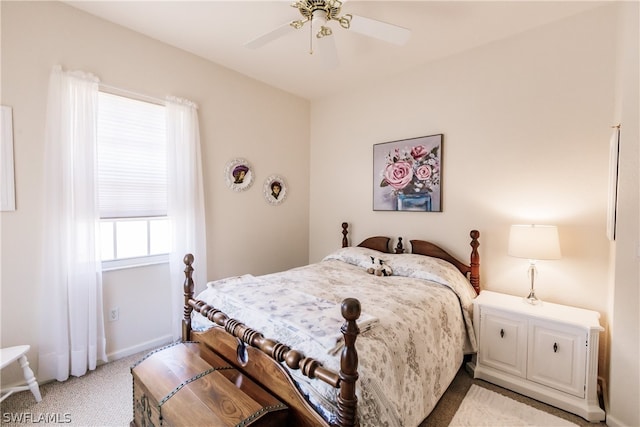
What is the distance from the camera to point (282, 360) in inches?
56.8

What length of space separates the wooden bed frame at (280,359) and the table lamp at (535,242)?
68.7 inches

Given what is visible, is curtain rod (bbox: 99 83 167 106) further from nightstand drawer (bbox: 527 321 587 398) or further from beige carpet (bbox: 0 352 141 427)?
nightstand drawer (bbox: 527 321 587 398)

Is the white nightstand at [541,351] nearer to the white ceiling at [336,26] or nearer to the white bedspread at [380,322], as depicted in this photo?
the white bedspread at [380,322]

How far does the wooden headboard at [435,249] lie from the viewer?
9.14ft

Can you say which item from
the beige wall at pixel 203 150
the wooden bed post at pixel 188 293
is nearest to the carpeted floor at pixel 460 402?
the wooden bed post at pixel 188 293

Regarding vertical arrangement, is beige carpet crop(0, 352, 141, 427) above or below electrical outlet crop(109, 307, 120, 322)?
below

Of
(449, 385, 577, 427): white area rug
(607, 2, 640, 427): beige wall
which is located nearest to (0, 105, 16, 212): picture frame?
(449, 385, 577, 427): white area rug

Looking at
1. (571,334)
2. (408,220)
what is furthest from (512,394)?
(408,220)

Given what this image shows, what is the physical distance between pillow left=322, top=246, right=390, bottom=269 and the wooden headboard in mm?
155

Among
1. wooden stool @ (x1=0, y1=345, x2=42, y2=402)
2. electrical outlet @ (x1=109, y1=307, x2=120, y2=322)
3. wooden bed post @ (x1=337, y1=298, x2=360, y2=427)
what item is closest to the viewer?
wooden bed post @ (x1=337, y1=298, x2=360, y2=427)

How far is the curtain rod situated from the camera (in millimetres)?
2539

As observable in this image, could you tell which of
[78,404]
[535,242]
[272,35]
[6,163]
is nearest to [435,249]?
[535,242]

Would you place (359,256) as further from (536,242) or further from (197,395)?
(197,395)

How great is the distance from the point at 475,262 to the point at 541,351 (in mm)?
846
